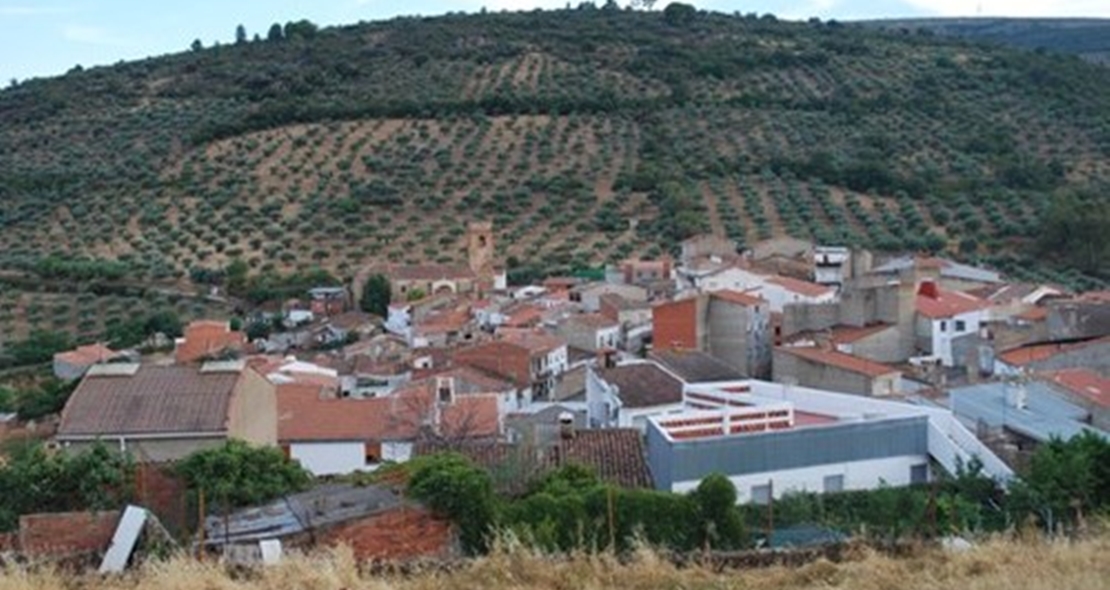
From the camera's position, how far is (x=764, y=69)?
82312mm

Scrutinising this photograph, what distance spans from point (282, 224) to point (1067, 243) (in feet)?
106

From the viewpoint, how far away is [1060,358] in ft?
85.6

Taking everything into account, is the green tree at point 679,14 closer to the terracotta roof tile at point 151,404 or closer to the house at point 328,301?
the house at point 328,301

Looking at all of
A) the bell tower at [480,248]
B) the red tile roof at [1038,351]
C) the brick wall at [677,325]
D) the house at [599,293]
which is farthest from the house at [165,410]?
the bell tower at [480,248]

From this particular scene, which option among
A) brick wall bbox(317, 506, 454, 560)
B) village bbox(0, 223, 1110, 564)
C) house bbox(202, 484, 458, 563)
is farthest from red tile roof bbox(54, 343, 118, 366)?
brick wall bbox(317, 506, 454, 560)

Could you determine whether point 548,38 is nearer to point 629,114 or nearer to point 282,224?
point 629,114

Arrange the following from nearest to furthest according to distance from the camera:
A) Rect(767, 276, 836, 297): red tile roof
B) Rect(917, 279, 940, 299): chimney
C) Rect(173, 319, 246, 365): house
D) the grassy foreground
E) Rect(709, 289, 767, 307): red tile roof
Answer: the grassy foreground
Rect(709, 289, 767, 307): red tile roof
Rect(917, 279, 940, 299): chimney
Rect(767, 276, 836, 297): red tile roof
Rect(173, 319, 246, 365): house

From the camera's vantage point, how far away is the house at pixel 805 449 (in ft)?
57.3

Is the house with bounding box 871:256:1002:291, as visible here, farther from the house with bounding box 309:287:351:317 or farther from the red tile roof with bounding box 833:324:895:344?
the house with bounding box 309:287:351:317

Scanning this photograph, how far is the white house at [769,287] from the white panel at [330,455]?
12.4m

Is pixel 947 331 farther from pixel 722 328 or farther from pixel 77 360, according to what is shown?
pixel 77 360

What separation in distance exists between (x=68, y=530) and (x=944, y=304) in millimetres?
22514

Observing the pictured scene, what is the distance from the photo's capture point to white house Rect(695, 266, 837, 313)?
34062 mm

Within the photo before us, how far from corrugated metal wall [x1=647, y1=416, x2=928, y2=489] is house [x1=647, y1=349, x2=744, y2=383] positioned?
603 centimetres
